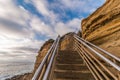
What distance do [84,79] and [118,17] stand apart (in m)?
3.34

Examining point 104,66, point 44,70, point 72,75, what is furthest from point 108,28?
point 44,70

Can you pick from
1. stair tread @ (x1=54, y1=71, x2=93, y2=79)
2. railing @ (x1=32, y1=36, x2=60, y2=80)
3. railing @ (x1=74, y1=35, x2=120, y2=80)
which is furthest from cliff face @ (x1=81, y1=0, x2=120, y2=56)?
railing @ (x1=32, y1=36, x2=60, y2=80)

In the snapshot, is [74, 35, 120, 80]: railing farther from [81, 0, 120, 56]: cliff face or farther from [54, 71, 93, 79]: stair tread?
[81, 0, 120, 56]: cliff face

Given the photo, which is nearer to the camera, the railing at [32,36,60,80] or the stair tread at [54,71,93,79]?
the railing at [32,36,60,80]

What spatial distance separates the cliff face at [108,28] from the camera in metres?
7.65

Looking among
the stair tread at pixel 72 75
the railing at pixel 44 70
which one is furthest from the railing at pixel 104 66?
the railing at pixel 44 70

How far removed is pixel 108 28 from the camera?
8766mm

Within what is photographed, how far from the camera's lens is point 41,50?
2608 centimetres

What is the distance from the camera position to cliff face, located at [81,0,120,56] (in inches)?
301

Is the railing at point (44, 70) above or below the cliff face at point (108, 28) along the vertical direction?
below

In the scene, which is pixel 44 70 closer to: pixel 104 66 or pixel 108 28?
pixel 104 66

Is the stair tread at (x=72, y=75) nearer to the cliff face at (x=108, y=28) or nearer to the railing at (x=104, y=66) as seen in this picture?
the railing at (x=104, y=66)

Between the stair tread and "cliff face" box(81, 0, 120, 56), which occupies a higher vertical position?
"cliff face" box(81, 0, 120, 56)

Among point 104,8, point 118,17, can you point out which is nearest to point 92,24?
point 104,8
